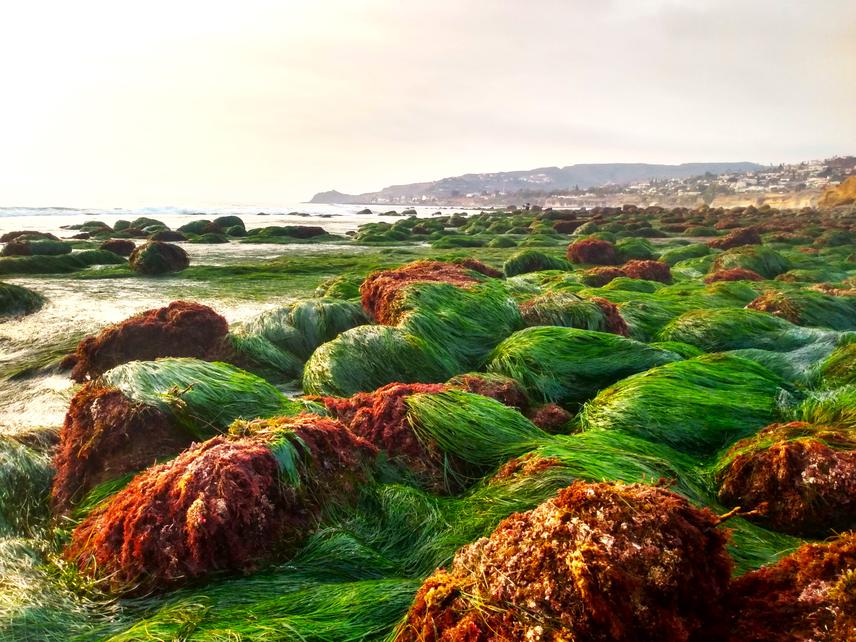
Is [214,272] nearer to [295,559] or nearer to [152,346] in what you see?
[152,346]

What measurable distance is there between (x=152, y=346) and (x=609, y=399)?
4.23m

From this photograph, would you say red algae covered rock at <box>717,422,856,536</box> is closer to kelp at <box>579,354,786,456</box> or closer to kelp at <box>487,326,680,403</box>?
kelp at <box>579,354,786,456</box>

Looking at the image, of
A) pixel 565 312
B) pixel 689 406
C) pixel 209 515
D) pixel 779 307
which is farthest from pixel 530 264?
pixel 209 515

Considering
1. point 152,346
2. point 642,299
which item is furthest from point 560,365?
point 152,346

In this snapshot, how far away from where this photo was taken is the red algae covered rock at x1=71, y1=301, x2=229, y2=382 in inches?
194

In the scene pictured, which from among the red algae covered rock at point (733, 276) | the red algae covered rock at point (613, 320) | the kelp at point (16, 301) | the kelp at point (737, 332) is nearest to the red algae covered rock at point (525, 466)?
the red algae covered rock at point (613, 320)

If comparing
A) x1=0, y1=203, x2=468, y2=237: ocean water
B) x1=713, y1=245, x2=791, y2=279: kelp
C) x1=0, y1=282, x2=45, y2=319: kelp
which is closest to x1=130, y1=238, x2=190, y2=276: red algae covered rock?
x1=0, y1=282, x2=45, y2=319: kelp

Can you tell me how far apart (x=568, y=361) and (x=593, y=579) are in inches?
126

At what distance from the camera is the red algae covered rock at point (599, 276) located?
30.1 feet

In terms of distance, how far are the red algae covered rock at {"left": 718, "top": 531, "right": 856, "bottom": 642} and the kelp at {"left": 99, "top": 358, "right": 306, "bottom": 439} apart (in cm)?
258

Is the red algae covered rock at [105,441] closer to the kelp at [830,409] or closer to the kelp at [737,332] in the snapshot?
the kelp at [830,409]

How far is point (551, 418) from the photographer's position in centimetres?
363

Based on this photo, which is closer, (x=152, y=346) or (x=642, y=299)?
(x=152, y=346)

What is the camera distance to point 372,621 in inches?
67.7
